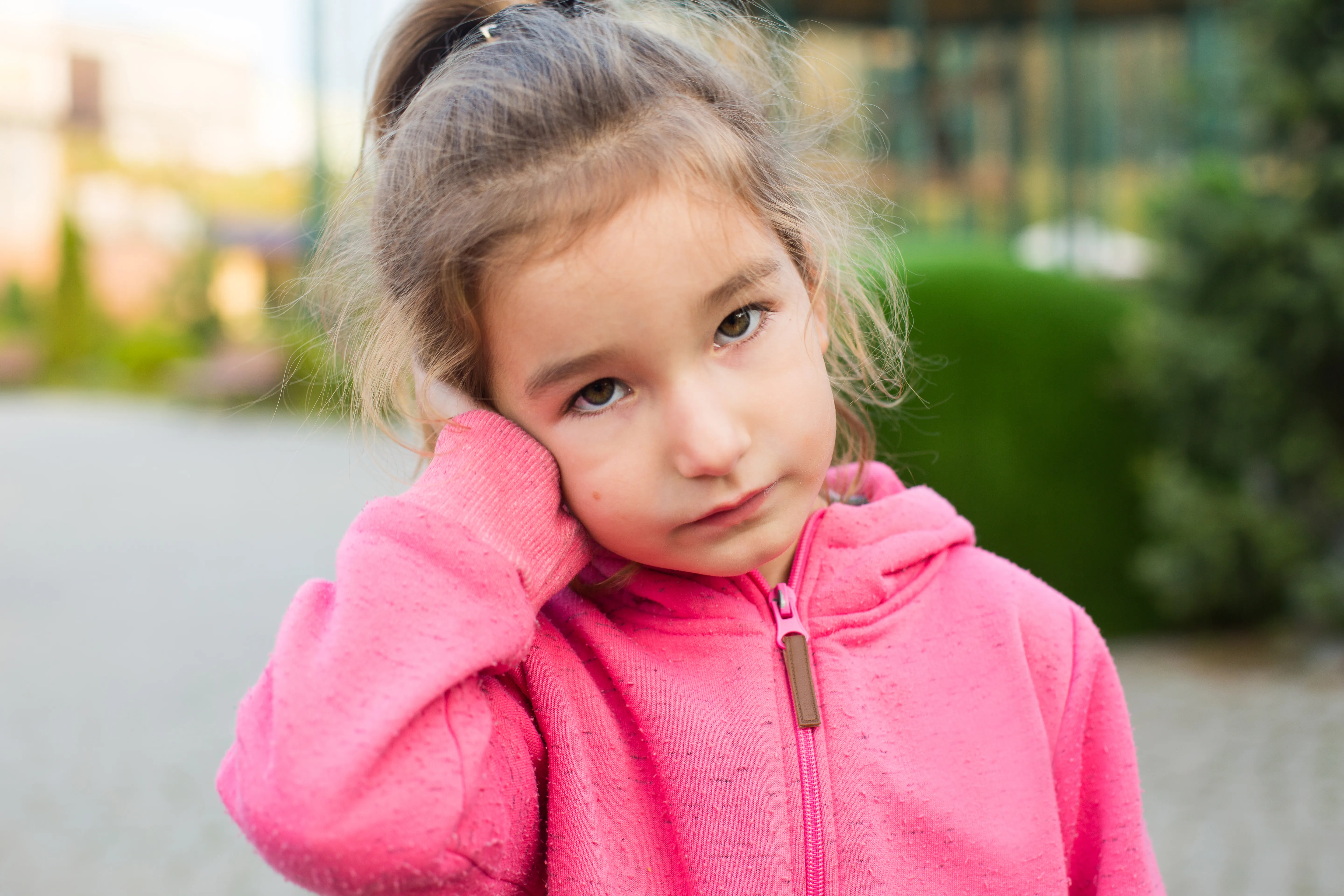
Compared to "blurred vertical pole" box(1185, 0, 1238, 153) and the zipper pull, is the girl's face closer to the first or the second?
the zipper pull

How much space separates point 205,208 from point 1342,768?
27.4 m

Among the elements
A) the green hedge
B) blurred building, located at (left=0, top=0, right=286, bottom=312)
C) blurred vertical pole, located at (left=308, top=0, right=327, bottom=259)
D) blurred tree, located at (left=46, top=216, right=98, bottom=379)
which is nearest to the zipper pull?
the green hedge

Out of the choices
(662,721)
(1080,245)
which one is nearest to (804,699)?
(662,721)

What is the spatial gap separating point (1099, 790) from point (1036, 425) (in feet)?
13.1

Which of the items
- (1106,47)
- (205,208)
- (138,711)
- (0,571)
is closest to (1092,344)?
(138,711)

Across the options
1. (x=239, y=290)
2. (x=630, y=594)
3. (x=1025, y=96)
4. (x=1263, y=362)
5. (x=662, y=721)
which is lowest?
(x=239, y=290)

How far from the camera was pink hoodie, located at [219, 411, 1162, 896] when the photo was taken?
1.09 m

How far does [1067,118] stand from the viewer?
11.7 m

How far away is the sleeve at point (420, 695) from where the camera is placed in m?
1.06

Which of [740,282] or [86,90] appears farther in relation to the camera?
[86,90]

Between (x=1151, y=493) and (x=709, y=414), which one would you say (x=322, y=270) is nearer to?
(x=709, y=414)

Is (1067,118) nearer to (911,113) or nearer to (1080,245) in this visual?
(1080,245)

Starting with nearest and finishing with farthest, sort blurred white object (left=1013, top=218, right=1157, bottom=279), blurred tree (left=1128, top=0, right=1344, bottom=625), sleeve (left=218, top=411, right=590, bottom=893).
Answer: sleeve (left=218, top=411, right=590, bottom=893)
blurred tree (left=1128, top=0, right=1344, bottom=625)
blurred white object (left=1013, top=218, right=1157, bottom=279)

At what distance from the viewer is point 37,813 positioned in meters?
4.02
